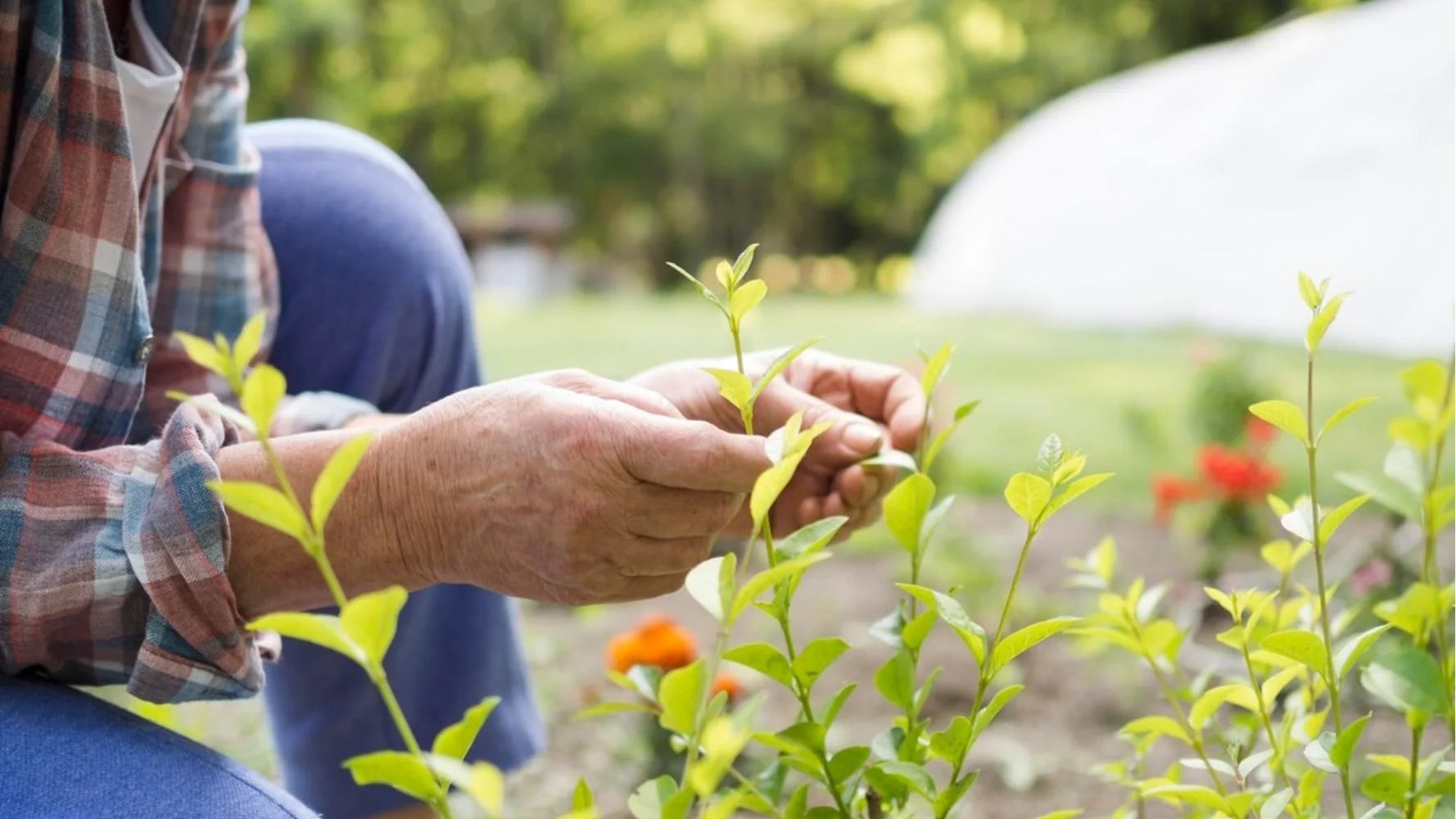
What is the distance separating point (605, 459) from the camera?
69 cm

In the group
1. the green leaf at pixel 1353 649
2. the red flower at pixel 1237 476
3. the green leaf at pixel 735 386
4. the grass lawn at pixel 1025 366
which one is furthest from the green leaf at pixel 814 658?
the red flower at pixel 1237 476

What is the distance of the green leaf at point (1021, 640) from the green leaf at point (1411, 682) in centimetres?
11

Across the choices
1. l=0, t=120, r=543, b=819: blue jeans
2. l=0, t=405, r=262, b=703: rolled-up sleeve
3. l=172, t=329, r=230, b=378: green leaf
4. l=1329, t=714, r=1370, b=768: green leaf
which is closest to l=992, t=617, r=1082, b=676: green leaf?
l=1329, t=714, r=1370, b=768: green leaf

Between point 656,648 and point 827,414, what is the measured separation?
0.68 metres

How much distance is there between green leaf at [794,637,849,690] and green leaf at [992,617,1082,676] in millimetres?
63

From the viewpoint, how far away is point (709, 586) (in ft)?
1.54

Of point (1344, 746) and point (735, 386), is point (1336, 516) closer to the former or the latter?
point (1344, 746)

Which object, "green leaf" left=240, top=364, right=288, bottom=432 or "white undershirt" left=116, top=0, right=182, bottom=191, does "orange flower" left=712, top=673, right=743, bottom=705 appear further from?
→ "green leaf" left=240, top=364, right=288, bottom=432

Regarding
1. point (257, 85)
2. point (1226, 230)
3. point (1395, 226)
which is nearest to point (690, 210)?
point (257, 85)

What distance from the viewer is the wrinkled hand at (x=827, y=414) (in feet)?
2.92

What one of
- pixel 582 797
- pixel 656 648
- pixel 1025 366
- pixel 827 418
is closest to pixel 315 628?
pixel 582 797

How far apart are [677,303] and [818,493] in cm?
1010

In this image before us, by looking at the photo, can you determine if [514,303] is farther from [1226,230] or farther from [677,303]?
[1226,230]

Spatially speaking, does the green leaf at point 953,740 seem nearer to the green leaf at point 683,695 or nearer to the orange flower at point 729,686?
the green leaf at point 683,695
